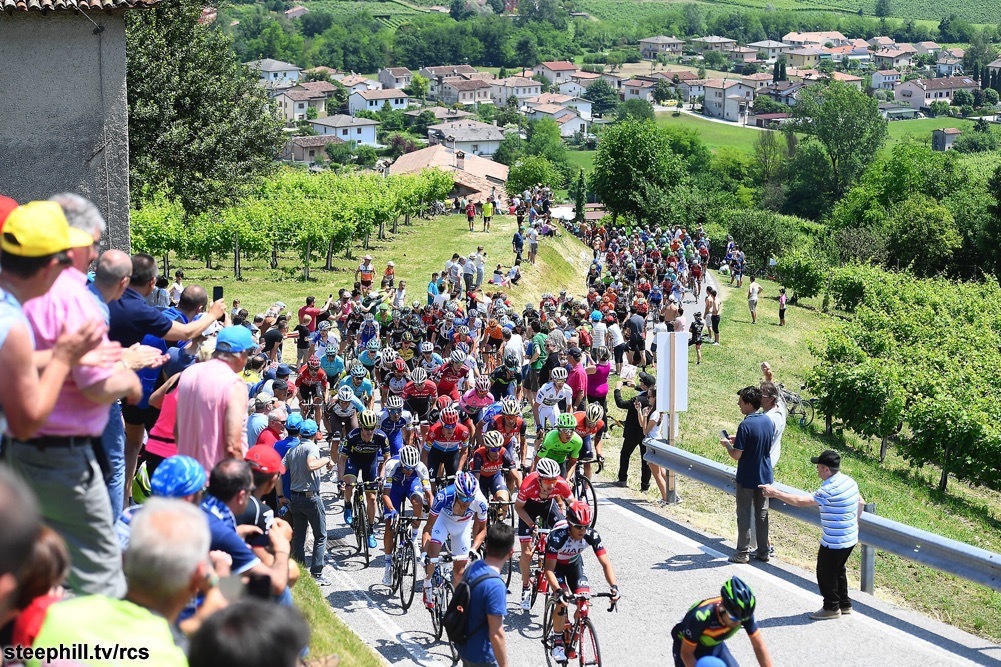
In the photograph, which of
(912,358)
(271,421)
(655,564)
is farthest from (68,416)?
(912,358)

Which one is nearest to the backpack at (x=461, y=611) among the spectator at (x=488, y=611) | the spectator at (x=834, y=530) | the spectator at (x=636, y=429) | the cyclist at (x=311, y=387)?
the spectator at (x=488, y=611)

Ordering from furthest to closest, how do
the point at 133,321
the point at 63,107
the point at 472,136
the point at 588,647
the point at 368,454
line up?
the point at 472,136, the point at 63,107, the point at 368,454, the point at 588,647, the point at 133,321

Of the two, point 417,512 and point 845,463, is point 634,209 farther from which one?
point 417,512

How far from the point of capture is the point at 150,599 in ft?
15.1

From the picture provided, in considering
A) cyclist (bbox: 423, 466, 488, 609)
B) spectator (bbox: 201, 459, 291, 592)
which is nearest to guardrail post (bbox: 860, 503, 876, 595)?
cyclist (bbox: 423, 466, 488, 609)

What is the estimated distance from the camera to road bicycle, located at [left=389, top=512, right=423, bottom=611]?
12.0 m

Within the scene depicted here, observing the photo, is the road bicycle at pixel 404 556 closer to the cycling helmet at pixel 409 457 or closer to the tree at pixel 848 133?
the cycling helmet at pixel 409 457

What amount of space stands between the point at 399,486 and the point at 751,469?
160 inches

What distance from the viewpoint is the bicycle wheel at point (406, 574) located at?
11.9m

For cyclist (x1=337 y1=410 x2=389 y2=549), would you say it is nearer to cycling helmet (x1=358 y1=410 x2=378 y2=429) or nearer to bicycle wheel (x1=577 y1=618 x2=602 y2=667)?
cycling helmet (x1=358 y1=410 x2=378 y2=429)

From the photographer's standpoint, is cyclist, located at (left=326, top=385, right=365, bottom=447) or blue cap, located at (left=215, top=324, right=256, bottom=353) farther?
cyclist, located at (left=326, top=385, right=365, bottom=447)

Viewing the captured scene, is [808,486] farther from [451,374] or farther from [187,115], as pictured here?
[187,115]

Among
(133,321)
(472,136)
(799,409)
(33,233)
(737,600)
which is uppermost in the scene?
(33,233)

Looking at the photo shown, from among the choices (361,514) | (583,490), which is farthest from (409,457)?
(583,490)
